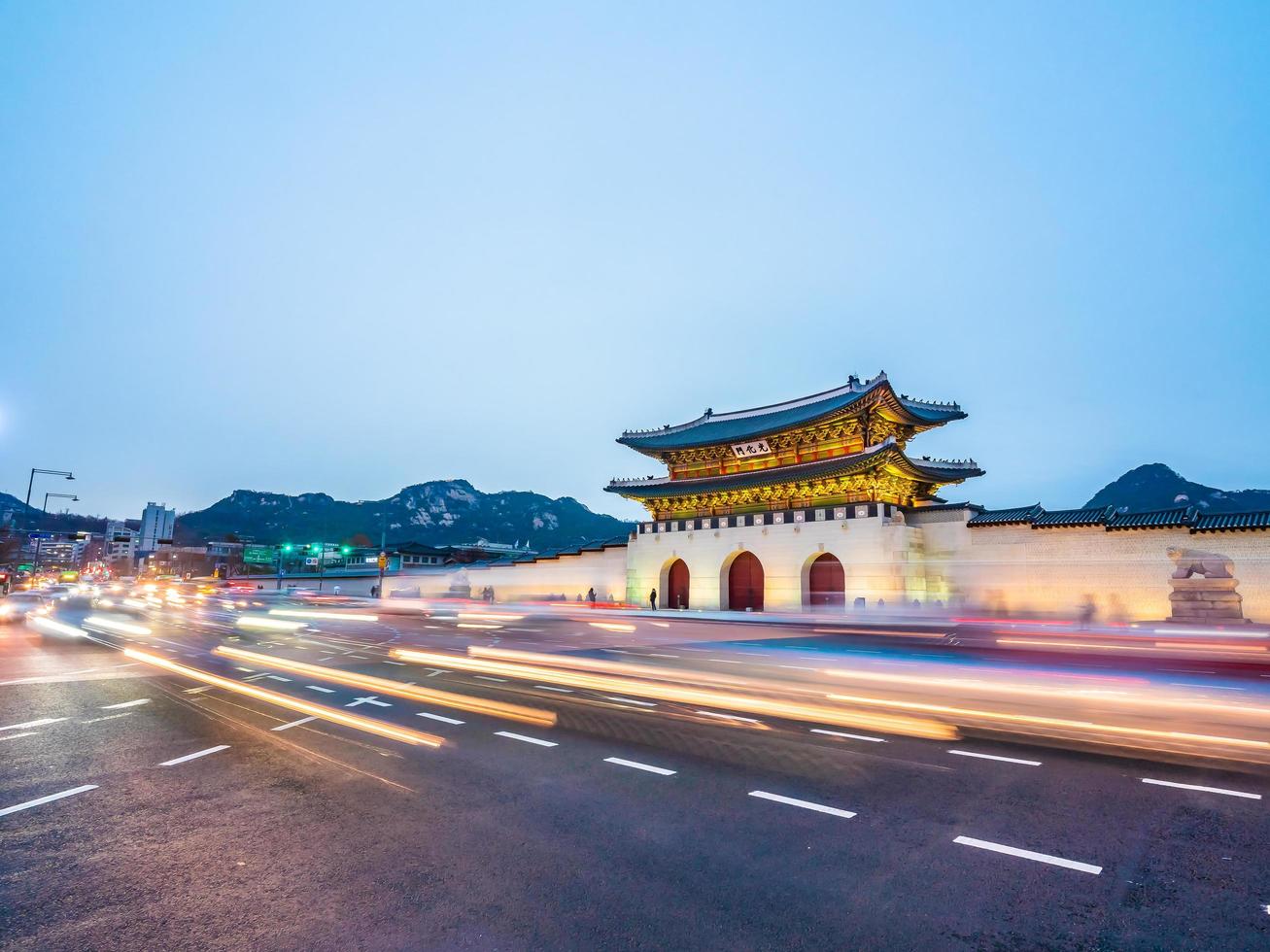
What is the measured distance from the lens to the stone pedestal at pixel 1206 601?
72.9 ft

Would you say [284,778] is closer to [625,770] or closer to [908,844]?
[625,770]

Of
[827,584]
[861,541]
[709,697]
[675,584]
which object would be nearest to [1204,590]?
[861,541]

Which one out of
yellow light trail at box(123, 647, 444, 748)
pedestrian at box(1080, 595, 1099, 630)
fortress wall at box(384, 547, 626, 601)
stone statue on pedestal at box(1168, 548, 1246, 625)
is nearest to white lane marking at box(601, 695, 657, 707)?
yellow light trail at box(123, 647, 444, 748)

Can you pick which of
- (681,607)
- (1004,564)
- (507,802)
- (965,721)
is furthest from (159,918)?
(681,607)

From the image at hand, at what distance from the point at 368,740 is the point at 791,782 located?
545 cm

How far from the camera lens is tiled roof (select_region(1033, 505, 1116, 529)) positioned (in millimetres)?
25359

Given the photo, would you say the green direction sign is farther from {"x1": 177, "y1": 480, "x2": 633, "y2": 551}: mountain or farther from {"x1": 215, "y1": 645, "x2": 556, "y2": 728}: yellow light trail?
{"x1": 215, "y1": 645, "x2": 556, "y2": 728}: yellow light trail

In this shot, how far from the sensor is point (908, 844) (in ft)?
15.6

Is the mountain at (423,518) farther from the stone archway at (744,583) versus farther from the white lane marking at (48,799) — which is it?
the white lane marking at (48,799)

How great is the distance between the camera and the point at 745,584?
3628 centimetres

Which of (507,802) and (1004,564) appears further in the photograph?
(1004,564)

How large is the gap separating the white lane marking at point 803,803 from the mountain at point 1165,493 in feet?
355

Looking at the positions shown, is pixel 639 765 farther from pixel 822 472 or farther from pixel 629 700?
pixel 822 472

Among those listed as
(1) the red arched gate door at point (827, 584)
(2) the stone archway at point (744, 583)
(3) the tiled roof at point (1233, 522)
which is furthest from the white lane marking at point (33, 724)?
(3) the tiled roof at point (1233, 522)
